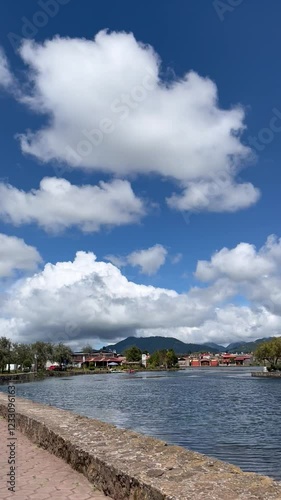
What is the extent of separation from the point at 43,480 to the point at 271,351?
147781mm

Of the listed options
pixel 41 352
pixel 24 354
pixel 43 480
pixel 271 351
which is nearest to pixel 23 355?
pixel 24 354

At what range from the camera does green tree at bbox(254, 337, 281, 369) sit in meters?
147

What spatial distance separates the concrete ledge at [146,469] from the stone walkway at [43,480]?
0.60ft

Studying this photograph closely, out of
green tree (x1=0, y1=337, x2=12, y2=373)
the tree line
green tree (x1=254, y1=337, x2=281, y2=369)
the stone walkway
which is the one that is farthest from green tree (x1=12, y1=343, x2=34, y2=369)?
the stone walkway

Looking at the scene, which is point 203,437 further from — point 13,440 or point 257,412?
point 257,412

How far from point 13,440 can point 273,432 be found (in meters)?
20.1

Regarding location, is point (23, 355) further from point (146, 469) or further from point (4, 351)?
point (146, 469)

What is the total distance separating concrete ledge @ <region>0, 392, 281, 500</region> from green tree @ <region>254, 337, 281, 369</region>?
469 feet

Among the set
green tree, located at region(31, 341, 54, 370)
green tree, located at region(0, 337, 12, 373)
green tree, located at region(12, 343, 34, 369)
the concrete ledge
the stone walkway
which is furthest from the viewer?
green tree, located at region(31, 341, 54, 370)

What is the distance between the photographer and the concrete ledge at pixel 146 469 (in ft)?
20.6

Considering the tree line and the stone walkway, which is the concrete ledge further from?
the tree line

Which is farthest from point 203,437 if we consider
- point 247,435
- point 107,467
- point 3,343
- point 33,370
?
point 33,370

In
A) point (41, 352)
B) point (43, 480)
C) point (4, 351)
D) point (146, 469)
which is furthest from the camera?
point (41, 352)

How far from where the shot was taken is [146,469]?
756 cm
